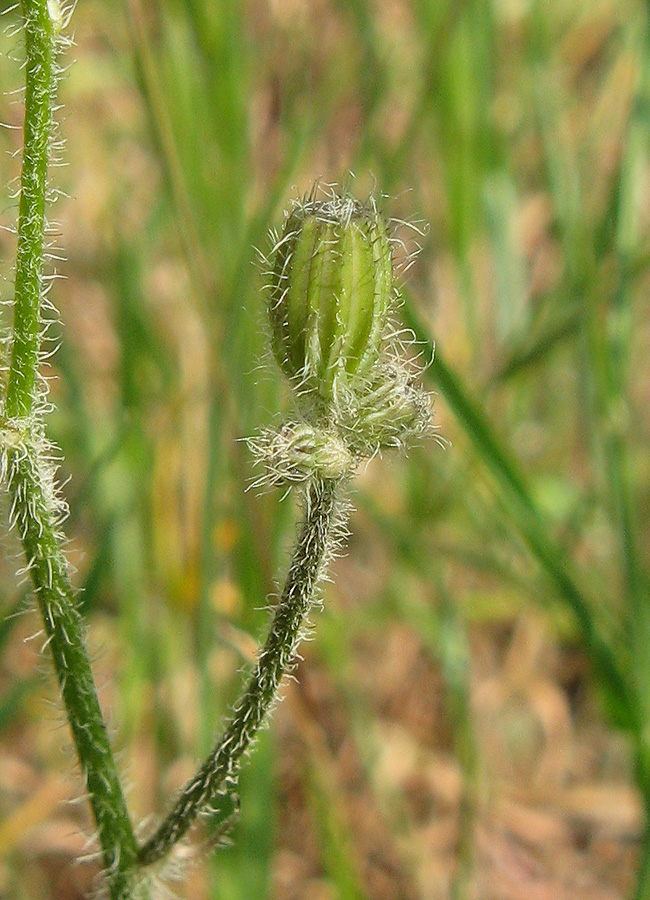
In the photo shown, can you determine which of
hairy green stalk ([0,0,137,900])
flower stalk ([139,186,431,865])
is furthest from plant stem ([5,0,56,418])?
flower stalk ([139,186,431,865])

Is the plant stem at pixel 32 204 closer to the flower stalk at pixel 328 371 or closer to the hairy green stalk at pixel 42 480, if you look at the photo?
the hairy green stalk at pixel 42 480

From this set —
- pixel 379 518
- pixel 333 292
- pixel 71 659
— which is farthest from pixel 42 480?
pixel 379 518

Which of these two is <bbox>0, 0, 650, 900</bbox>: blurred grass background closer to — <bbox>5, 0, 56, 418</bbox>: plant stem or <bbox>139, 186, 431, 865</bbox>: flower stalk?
<bbox>139, 186, 431, 865</bbox>: flower stalk

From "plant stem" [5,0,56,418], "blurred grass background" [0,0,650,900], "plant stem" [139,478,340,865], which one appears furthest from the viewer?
"blurred grass background" [0,0,650,900]

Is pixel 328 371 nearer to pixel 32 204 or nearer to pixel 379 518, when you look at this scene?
pixel 32 204

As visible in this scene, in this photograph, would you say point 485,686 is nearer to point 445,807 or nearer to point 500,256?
point 445,807

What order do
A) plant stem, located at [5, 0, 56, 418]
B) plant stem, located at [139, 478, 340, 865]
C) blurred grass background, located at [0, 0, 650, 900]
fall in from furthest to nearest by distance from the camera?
blurred grass background, located at [0, 0, 650, 900], plant stem, located at [139, 478, 340, 865], plant stem, located at [5, 0, 56, 418]

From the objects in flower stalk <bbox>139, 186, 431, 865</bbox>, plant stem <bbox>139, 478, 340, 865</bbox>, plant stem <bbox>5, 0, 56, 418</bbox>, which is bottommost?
plant stem <bbox>139, 478, 340, 865</bbox>
